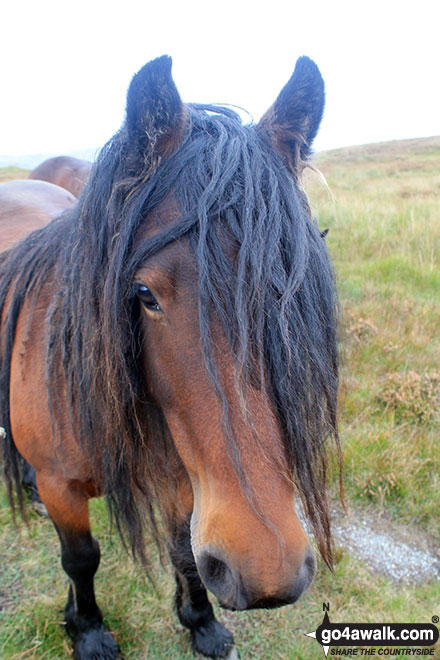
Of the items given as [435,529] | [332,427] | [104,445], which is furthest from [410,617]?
[104,445]

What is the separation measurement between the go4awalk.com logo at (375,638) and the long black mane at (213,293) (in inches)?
38.7

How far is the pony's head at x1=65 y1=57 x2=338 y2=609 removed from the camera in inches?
39.4

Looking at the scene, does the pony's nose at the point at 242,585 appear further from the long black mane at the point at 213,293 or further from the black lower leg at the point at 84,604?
the black lower leg at the point at 84,604

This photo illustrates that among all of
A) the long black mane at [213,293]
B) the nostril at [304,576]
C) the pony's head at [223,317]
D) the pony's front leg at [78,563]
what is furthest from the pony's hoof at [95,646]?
the nostril at [304,576]

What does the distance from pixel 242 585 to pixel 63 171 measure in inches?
286

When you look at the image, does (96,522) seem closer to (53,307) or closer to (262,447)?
(53,307)

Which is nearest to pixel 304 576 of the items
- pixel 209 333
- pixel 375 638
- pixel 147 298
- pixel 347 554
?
pixel 209 333

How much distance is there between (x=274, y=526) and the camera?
96cm

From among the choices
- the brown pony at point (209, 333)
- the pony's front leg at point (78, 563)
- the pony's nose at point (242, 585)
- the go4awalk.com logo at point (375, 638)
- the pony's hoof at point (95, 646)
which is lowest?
the go4awalk.com logo at point (375, 638)

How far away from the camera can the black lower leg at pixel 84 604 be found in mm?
1934

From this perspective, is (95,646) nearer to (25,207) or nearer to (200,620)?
(200,620)

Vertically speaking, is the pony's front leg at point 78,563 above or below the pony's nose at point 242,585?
below

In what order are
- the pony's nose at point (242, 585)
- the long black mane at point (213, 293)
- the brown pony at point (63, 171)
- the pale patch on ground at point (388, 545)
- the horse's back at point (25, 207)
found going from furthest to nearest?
the brown pony at point (63, 171)
the horse's back at point (25, 207)
the pale patch on ground at point (388, 545)
the long black mane at point (213, 293)
the pony's nose at point (242, 585)

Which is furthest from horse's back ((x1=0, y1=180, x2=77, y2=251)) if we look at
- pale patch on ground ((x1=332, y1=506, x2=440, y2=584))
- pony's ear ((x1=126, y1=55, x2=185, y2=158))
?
pale patch on ground ((x1=332, y1=506, x2=440, y2=584))
